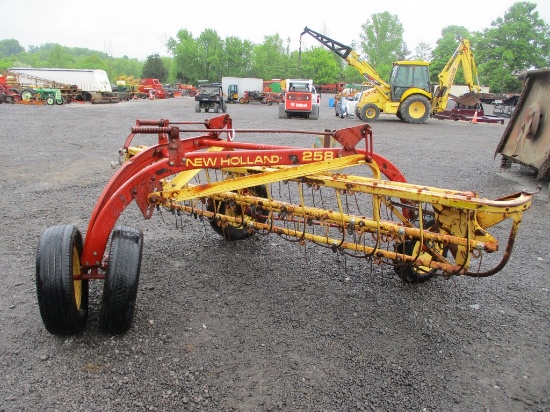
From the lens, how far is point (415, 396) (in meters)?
2.62

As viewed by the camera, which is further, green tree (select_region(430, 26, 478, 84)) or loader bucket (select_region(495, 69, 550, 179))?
green tree (select_region(430, 26, 478, 84))

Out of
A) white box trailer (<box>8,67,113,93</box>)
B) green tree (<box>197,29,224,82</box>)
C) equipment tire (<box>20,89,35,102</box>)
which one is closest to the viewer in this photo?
equipment tire (<box>20,89,35,102</box>)

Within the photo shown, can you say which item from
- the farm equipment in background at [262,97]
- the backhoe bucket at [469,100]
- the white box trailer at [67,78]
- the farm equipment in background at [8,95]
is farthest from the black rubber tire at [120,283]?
the farm equipment in background at [262,97]

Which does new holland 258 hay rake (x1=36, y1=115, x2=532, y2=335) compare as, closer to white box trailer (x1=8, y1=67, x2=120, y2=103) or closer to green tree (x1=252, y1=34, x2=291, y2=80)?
white box trailer (x1=8, y1=67, x2=120, y2=103)

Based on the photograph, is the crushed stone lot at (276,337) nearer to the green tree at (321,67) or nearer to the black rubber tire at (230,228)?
the black rubber tire at (230,228)

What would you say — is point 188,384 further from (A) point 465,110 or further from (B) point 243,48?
(B) point 243,48

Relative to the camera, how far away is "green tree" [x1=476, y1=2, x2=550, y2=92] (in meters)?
54.9

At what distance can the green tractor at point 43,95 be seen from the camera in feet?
90.8

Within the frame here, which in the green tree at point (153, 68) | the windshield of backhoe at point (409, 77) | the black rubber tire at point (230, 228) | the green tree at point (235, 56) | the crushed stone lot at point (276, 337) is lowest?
the crushed stone lot at point (276, 337)

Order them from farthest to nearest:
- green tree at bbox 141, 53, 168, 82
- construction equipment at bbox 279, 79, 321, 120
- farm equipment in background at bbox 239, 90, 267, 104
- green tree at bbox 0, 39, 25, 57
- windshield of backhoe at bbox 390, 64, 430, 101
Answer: green tree at bbox 0, 39, 25, 57 → green tree at bbox 141, 53, 168, 82 → farm equipment in background at bbox 239, 90, 267, 104 → construction equipment at bbox 279, 79, 321, 120 → windshield of backhoe at bbox 390, 64, 430, 101

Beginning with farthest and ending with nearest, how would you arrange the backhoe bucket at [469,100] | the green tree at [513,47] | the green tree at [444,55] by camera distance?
1. the green tree at [444,55]
2. the green tree at [513,47]
3. the backhoe bucket at [469,100]

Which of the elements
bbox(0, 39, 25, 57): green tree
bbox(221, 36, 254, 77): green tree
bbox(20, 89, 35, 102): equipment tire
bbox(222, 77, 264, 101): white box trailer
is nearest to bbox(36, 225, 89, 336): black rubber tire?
bbox(20, 89, 35, 102): equipment tire

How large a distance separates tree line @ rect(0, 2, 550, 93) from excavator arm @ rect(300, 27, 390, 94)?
1546 inches

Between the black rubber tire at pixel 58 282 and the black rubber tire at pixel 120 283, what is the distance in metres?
0.21
